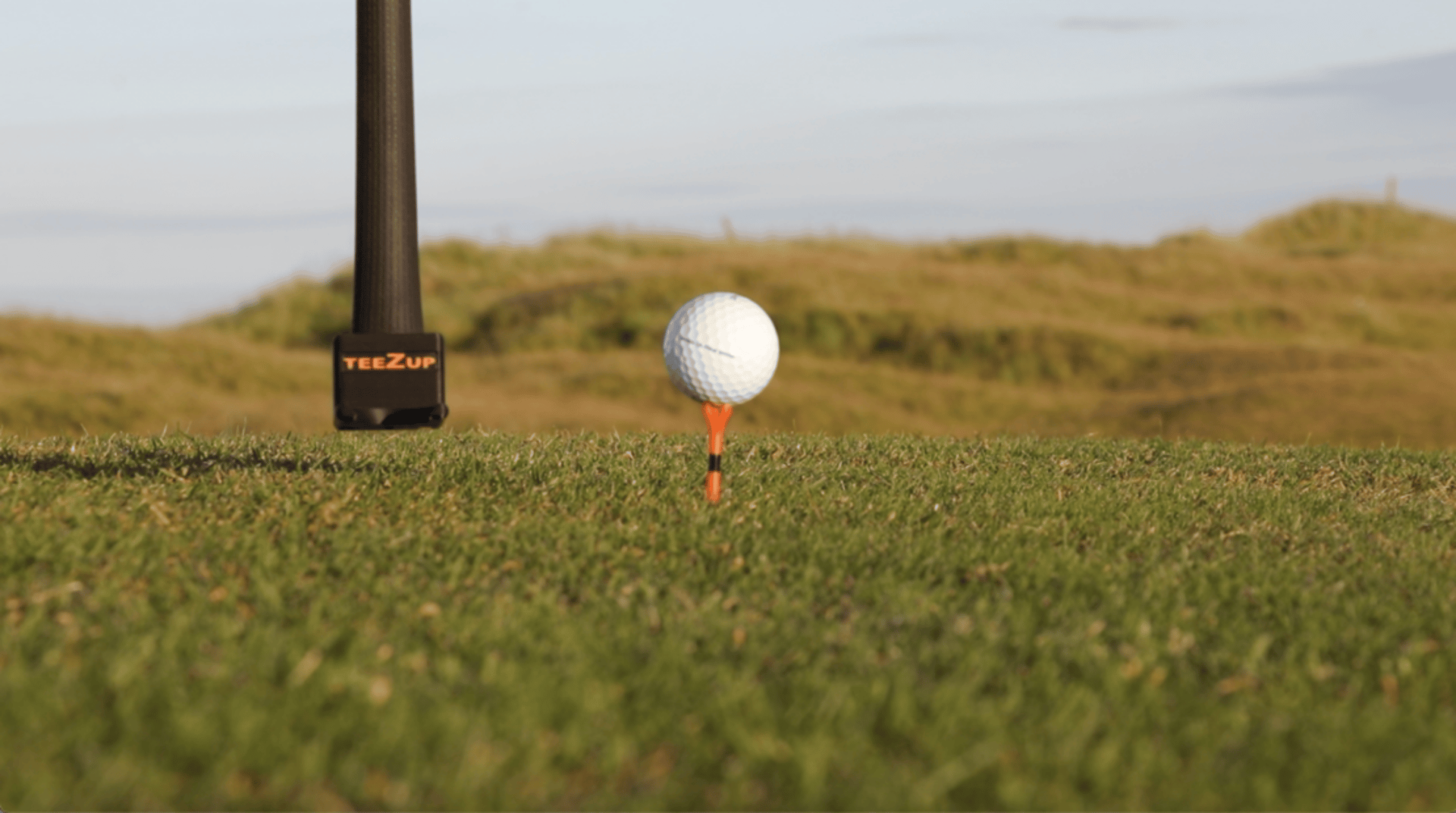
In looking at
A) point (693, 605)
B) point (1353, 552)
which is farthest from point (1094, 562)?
point (693, 605)

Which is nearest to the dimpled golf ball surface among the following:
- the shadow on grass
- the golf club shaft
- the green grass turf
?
the green grass turf

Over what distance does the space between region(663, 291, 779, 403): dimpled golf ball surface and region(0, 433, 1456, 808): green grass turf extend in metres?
0.67

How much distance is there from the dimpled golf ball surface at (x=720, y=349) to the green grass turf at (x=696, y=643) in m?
0.67

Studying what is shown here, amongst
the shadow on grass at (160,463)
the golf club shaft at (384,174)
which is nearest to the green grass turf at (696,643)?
the shadow on grass at (160,463)

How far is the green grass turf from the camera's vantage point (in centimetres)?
314

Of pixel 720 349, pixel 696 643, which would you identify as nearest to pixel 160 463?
pixel 720 349

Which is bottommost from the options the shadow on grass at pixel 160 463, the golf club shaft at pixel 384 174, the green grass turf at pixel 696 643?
the green grass turf at pixel 696 643

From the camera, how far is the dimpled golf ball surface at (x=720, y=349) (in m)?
6.61

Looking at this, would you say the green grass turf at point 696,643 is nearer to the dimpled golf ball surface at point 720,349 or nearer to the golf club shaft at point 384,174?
the dimpled golf ball surface at point 720,349

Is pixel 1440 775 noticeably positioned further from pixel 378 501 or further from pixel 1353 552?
pixel 378 501

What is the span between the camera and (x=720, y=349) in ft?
21.6

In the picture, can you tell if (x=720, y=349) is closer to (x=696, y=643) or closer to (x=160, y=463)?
(x=696, y=643)

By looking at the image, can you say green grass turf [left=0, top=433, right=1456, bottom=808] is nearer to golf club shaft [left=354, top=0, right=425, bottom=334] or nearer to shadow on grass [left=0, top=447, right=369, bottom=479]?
shadow on grass [left=0, top=447, right=369, bottom=479]

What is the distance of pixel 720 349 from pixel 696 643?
8.95 feet
